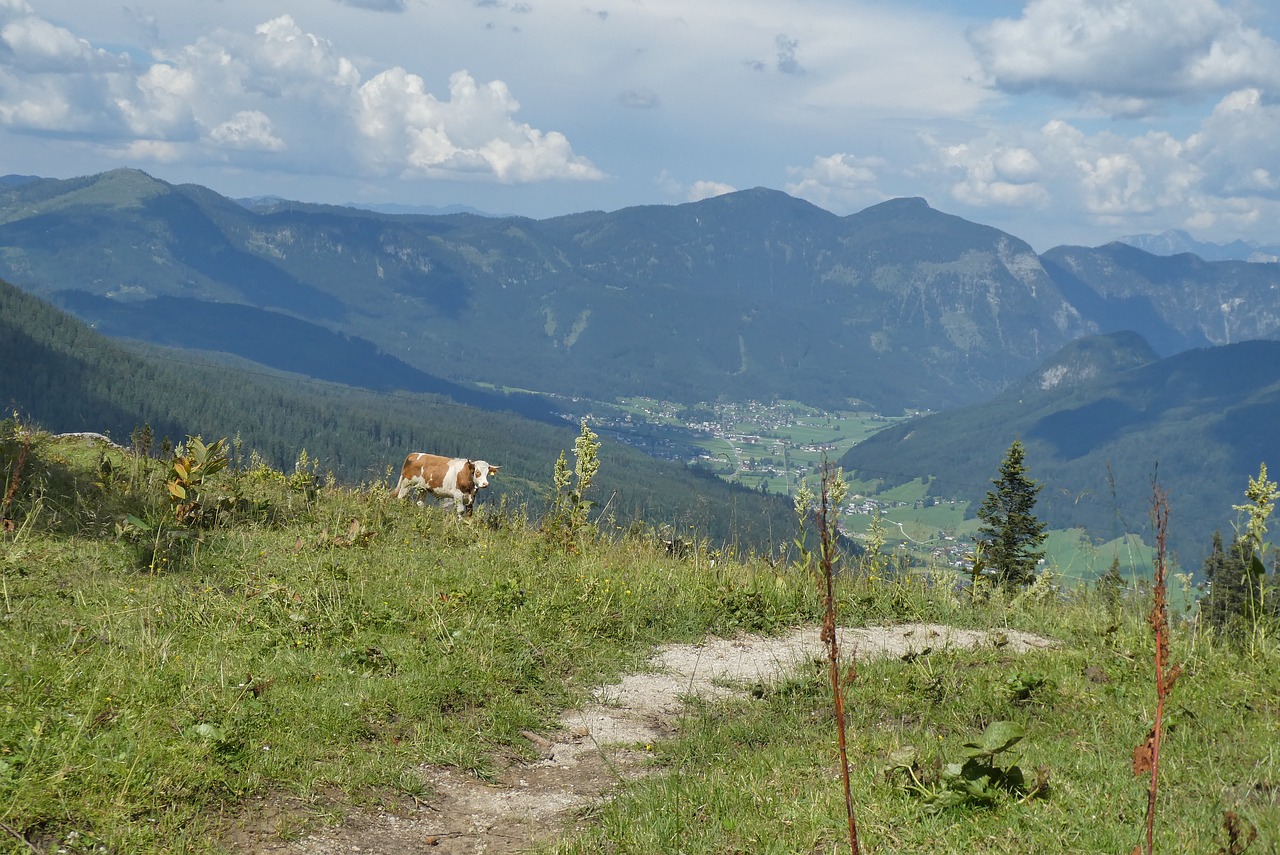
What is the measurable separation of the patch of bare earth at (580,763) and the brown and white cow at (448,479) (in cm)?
1118

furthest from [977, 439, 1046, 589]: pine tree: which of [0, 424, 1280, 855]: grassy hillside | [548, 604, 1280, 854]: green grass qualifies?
[548, 604, 1280, 854]: green grass

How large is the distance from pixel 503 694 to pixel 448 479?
12881mm

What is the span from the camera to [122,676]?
6590mm

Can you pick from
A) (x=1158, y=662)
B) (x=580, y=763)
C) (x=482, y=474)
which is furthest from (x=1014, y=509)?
(x=1158, y=662)

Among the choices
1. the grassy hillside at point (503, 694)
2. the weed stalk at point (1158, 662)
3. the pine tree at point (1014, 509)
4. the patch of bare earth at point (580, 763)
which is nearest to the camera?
the weed stalk at point (1158, 662)

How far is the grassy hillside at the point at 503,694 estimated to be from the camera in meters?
5.18

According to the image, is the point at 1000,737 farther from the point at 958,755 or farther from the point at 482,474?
the point at 482,474

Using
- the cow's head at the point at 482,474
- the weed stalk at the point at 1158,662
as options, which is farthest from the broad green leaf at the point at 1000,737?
the cow's head at the point at 482,474

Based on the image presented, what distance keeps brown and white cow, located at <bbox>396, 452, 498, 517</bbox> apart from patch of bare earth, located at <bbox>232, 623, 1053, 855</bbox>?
1118 centimetres

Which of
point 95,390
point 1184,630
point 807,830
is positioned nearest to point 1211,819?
point 807,830

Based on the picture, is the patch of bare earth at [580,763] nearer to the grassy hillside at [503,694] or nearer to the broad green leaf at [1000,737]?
the grassy hillside at [503,694]

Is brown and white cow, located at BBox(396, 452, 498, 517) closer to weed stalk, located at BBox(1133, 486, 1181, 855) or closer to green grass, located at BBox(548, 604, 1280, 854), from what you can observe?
green grass, located at BBox(548, 604, 1280, 854)

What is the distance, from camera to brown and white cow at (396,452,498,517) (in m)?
20.1

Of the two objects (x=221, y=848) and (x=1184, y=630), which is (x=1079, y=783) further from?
(x=221, y=848)
